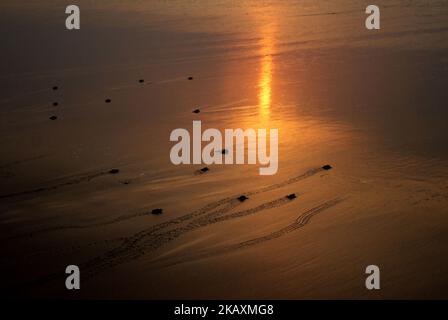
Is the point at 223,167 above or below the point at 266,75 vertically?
below

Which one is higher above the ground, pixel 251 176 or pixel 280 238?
pixel 251 176

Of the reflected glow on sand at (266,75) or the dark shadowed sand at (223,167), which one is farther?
the reflected glow on sand at (266,75)

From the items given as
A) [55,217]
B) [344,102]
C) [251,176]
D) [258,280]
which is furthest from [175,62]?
[258,280]

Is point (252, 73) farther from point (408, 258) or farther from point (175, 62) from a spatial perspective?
point (408, 258)

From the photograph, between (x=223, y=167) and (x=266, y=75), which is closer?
(x=223, y=167)

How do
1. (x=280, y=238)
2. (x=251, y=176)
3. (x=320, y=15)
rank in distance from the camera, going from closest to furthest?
(x=280, y=238) < (x=251, y=176) < (x=320, y=15)

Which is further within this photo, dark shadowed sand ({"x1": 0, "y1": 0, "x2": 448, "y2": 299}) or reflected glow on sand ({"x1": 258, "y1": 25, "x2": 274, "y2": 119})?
reflected glow on sand ({"x1": 258, "y1": 25, "x2": 274, "y2": 119})
